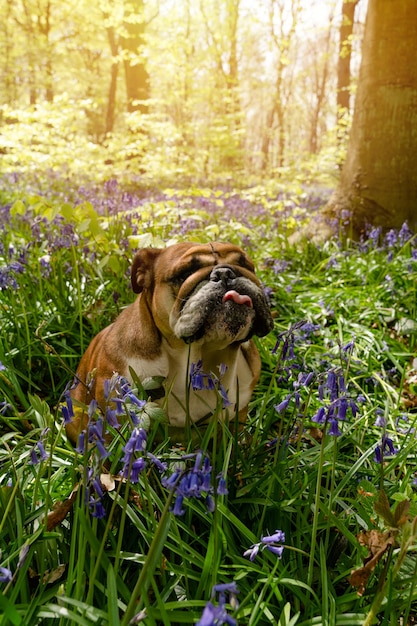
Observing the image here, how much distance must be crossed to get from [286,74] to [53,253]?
48800 millimetres

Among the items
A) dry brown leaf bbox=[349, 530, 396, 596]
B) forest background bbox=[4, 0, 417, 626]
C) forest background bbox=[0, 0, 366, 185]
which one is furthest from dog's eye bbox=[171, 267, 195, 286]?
forest background bbox=[0, 0, 366, 185]

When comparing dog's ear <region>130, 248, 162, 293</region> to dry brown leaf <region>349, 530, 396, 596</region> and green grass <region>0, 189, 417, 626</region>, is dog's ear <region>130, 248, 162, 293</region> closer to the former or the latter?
green grass <region>0, 189, 417, 626</region>

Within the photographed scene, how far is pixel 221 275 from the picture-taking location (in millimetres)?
2266

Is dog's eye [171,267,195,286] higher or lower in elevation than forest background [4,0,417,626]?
higher

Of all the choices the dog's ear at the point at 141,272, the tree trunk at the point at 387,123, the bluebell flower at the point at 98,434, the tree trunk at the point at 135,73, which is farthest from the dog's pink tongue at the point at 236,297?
the tree trunk at the point at 135,73

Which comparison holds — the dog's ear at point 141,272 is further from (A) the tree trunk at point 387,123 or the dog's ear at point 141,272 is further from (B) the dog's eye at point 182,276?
(A) the tree trunk at point 387,123

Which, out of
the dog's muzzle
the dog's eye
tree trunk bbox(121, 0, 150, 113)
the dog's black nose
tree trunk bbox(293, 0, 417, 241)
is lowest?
the dog's muzzle

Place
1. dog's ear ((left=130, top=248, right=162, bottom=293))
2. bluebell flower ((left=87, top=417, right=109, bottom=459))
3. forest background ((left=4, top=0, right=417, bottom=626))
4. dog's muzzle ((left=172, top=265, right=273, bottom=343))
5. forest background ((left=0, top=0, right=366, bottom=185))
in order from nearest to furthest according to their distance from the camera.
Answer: bluebell flower ((left=87, top=417, right=109, bottom=459)) → forest background ((left=4, top=0, right=417, bottom=626)) → dog's muzzle ((left=172, top=265, right=273, bottom=343)) → dog's ear ((left=130, top=248, right=162, bottom=293)) → forest background ((left=0, top=0, right=366, bottom=185))

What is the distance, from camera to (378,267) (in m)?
4.76

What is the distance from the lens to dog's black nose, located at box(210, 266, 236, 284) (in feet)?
7.39

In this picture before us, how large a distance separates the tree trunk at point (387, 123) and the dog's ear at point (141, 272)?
390 cm

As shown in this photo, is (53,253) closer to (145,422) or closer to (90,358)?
(90,358)

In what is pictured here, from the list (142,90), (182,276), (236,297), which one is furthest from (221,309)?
(142,90)

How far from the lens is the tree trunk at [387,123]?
18.7ft
